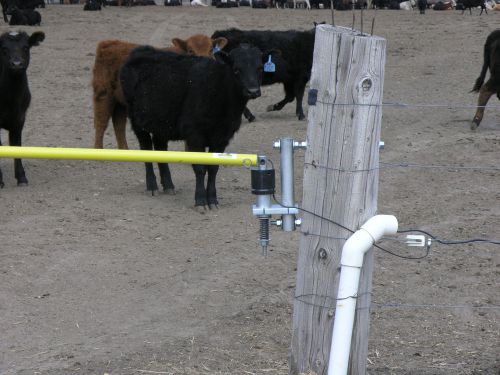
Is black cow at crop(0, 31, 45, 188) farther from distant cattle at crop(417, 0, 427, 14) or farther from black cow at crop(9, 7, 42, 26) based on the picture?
distant cattle at crop(417, 0, 427, 14)

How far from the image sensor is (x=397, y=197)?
8.92 meters

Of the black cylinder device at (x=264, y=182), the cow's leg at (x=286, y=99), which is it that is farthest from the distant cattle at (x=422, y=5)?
the black cylinder device at (x=264, y=182)

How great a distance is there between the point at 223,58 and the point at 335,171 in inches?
204

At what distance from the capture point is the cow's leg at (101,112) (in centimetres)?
1100

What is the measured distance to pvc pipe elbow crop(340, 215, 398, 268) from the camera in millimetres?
3881

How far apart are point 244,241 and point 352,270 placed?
12.3ft

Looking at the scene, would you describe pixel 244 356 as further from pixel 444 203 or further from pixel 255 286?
pixel 444 203

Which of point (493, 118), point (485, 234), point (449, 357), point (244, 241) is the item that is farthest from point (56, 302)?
point (493, 118)

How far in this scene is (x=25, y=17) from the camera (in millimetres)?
28906

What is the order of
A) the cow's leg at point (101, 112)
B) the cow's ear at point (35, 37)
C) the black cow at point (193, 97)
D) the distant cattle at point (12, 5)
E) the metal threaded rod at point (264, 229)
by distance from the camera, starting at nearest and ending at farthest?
the metal threaded rod at point (264, 229)
the black cow at point (193, 97)
the cow's ear at point (35, 37)
the cow's leg at point (101, 112)
the distant cattle at point (12, 5)

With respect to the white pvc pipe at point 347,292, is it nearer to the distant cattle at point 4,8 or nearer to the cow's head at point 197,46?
the cow's head at point 197,46

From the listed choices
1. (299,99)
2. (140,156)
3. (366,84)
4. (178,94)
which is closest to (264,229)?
(140,156)

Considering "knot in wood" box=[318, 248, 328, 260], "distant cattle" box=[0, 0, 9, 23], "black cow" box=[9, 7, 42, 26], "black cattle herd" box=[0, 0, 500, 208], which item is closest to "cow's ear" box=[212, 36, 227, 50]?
"black cattle herd" box=[0, 0, 500, 208]

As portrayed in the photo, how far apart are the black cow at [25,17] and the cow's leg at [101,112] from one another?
1850 cm
